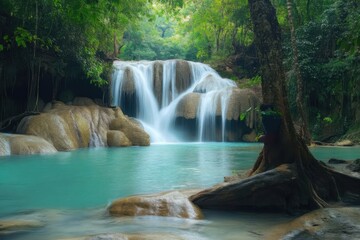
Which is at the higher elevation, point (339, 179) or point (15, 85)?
point (15, 85)

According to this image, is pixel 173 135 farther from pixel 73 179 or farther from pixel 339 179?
pixel 339 179

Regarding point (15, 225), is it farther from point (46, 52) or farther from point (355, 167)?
point (46, 52)

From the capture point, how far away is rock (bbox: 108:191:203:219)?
4.82 meters

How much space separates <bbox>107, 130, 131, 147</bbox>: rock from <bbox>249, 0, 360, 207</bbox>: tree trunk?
43.5 ft

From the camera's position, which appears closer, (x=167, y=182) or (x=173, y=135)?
(x=167, y=182)

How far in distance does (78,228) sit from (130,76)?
20268 mm

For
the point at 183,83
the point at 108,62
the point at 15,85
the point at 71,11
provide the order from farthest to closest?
1. the point at 183,83
2. the point at 108,62
3. the point at 15,85
4. the point at 71,11

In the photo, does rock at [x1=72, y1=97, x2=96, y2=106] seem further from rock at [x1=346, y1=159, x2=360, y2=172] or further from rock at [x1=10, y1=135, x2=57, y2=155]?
rock at [x1=346, y1=159, x2=360, y2=172]

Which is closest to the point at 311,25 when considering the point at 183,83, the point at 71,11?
the point at 183,83

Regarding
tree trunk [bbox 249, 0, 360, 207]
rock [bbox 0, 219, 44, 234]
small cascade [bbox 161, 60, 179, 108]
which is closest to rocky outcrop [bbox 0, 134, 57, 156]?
rock [bbox 0, 219, 44, 234]

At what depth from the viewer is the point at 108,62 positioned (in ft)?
70.5

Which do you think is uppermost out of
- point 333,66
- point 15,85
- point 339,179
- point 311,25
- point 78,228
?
point 311,25

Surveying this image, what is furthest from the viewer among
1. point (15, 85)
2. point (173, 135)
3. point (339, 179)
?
point (173, 135)

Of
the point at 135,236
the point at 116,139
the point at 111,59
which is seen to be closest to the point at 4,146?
the point at 116,139
